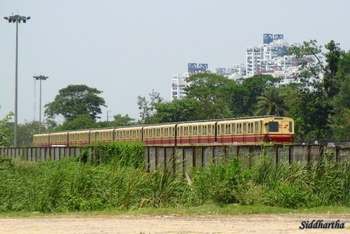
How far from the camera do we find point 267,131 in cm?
5253

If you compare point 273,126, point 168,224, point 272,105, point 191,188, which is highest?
point 272,105

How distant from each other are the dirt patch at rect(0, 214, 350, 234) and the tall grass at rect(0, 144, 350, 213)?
202 centimetres

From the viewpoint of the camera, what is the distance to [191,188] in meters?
28.4

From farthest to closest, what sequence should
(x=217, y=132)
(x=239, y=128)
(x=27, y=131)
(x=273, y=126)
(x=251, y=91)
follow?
1. (x=27, y=131)
2. (x=251, y=91)
3. (x=217, y=132)
4. (x=239, y=128)
5. (x=273, y=126)

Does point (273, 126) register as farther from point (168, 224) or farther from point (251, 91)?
point (251, 91)

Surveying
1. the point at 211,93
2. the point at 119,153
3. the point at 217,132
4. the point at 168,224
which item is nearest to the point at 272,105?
the point at 211,93

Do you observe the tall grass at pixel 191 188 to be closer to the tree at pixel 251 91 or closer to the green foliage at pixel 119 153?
the green foliage at pixel 119 153

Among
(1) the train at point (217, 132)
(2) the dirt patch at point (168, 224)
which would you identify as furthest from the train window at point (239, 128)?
→ (2) the dirt patch at point (168, 224)

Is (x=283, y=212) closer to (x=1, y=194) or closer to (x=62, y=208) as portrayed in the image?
(x=62, y=208)

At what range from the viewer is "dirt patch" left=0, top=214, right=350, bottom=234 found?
20.7 m

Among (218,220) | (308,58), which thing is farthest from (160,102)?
(218,220)

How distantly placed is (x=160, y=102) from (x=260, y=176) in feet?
321

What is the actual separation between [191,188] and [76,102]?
139 m

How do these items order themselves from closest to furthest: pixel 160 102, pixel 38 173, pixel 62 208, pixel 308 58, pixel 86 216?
pixel 86 216, pixel 62 208, pixel 38 173, pixel 308 58, pixel 160 102
